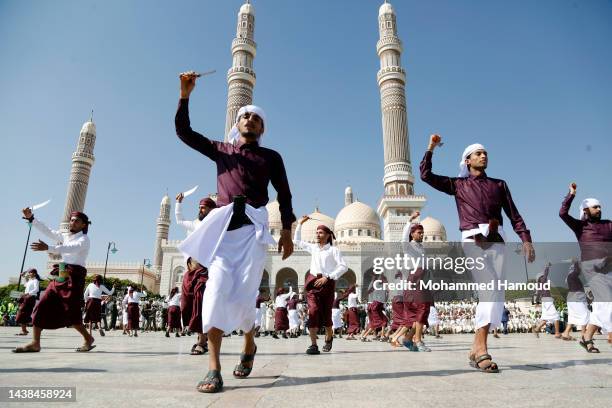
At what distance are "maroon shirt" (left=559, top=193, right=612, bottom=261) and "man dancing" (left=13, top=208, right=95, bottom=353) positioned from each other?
19.8 feet

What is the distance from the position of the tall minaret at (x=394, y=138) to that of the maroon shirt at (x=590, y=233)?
34.5 metres

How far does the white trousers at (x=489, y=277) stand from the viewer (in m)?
3.46

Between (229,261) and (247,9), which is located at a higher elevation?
(247,9)

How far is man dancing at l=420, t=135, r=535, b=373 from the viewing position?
349 centimetres

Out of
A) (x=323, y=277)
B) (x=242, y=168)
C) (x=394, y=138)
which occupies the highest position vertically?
Answer: (x=394, y=138)

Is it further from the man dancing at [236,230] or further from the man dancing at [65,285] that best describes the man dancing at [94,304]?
the man dancing at [236,230]

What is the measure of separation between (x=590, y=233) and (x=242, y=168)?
15.9ft

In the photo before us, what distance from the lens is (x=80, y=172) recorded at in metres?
47.3

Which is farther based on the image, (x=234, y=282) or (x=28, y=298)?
(x=28, y=298)

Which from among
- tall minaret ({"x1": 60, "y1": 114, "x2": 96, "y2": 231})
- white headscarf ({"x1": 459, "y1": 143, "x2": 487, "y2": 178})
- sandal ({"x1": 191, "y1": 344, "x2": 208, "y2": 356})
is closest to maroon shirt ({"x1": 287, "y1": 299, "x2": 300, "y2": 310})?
sandal ({"x1": 191, "y1": 344, "x2": 208, "y2": 356})

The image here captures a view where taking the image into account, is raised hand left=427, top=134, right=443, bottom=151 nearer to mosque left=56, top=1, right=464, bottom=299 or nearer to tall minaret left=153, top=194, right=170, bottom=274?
mosque left=56, top=1, right=464, bottom=299

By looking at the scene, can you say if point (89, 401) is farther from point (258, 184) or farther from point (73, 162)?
point (73, 162)

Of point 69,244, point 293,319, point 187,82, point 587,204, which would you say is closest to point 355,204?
point 293,319

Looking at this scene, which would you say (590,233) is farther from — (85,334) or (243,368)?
(85,334)
